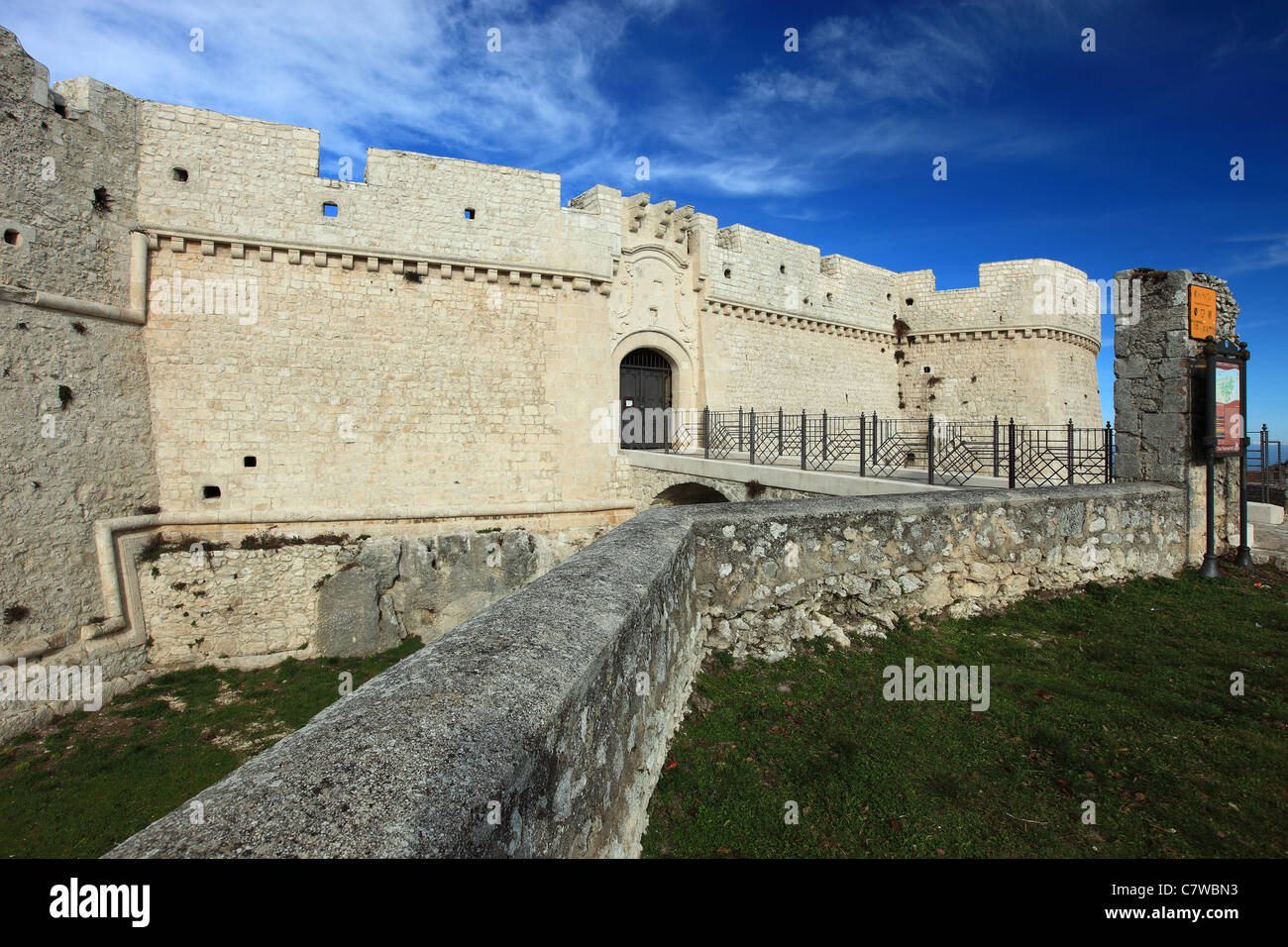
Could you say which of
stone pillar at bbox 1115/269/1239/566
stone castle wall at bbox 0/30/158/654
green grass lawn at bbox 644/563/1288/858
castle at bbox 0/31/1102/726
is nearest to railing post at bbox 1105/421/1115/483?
stone pillar at bbox 1115/269/1239/566

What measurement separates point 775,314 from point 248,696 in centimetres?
1539

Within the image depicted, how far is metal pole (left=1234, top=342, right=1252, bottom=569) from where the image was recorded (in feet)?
22.0

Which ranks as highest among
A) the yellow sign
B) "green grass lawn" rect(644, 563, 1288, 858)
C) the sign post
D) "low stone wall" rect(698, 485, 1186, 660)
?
the yellow sign

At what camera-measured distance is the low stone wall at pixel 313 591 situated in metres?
11.6

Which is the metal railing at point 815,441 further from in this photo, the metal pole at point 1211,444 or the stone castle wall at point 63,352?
the stone castle wall at point 63,352

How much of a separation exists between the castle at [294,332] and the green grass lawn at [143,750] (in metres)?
1.59

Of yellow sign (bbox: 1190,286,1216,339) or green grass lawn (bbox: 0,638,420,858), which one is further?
green grass lawn (bbox: 0,638,420,858)

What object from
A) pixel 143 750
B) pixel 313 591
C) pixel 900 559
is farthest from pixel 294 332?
pixel 900 559

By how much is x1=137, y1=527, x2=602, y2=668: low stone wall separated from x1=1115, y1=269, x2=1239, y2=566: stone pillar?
9970 mm

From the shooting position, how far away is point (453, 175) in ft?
44.0

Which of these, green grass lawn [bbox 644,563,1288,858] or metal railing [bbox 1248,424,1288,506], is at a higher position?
metal railing [bbox 1248,424,1288,506]

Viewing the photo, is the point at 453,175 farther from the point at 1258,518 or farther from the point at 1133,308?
the point at 1258,518

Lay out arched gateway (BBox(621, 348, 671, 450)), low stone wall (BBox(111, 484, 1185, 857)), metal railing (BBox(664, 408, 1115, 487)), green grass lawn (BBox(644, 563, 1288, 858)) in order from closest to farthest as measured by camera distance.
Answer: low stone wall (BBox(111, 484, 1185, 857)), green grass lawn (BBox(644, 563, 1288, 858)), metal railing (BBox(664, 408, 1115, 487)), arched gateway (BBox(621, 348, 671, 450))

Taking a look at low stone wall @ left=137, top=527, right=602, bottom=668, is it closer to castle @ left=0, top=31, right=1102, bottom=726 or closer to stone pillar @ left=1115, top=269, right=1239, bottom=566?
castle @ left=0, top=31, right=1102, bottom=726
